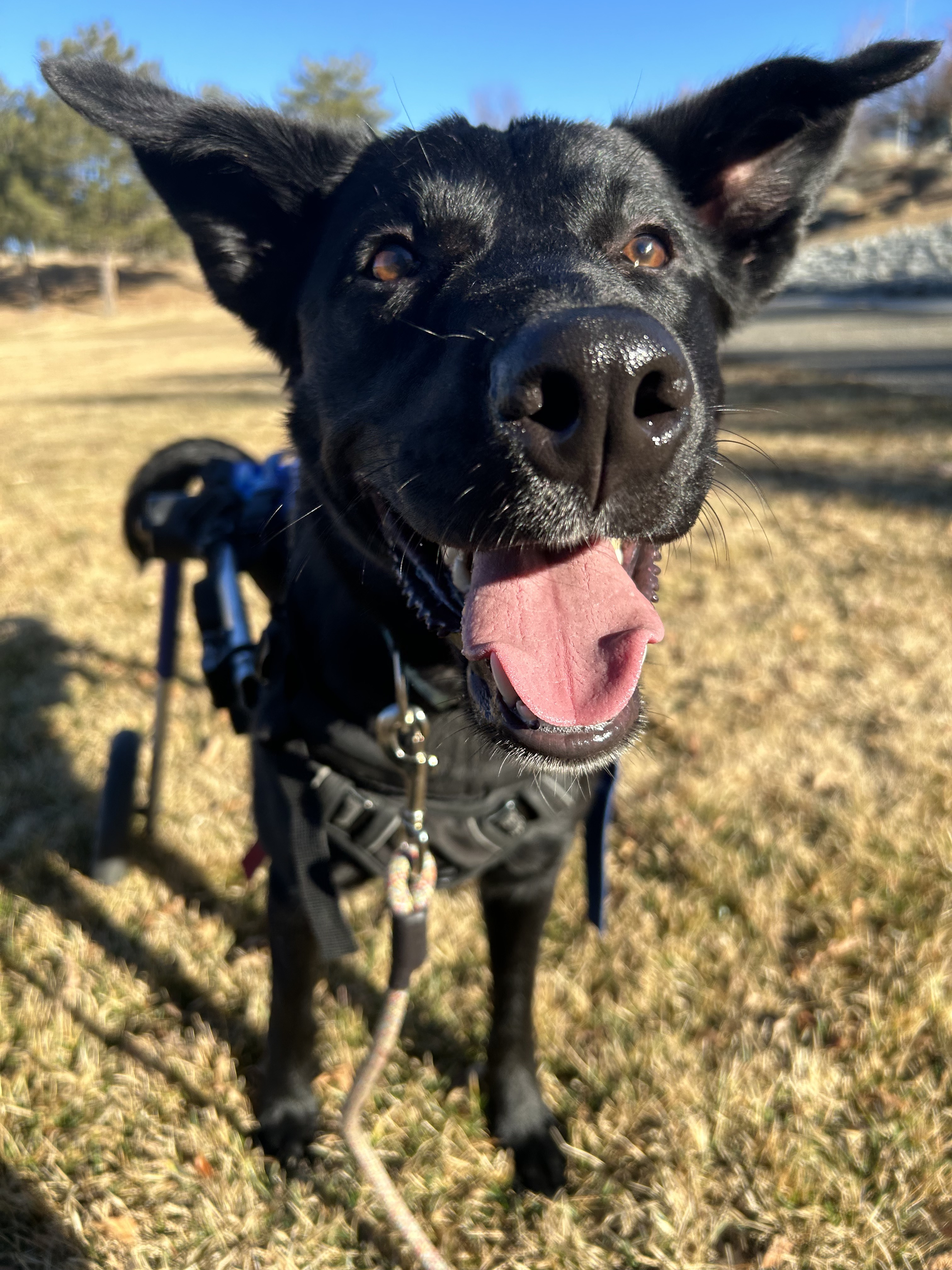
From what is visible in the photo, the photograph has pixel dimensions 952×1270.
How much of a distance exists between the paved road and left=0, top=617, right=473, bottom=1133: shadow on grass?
21.9ft

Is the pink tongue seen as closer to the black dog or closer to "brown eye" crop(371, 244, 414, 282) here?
the black dog

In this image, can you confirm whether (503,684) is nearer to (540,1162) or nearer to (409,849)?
(409,849)

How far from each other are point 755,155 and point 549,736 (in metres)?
1.58

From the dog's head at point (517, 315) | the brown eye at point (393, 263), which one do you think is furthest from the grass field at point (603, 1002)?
the brown eye at point (393, 263)

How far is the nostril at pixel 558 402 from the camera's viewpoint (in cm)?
113

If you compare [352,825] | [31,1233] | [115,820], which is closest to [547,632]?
[352,825]

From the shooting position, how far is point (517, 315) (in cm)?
130

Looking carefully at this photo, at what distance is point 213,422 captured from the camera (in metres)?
11.3

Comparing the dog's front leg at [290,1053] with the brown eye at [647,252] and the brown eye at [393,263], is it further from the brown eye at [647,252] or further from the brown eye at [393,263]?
the brown eye at [647,252]

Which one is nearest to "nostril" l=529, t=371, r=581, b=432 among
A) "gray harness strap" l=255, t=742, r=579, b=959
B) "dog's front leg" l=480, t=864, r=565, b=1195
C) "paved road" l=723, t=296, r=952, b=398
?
"gray harness strap" l=255, t=742, r=579, b=959

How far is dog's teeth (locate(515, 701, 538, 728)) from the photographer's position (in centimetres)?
137

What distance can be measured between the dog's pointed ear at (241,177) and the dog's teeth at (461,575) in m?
0.84

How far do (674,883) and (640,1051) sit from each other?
0.68 m

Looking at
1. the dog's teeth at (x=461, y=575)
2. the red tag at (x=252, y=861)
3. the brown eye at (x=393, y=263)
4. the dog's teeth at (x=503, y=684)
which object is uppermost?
the brown eye at (x=393, y=263)
